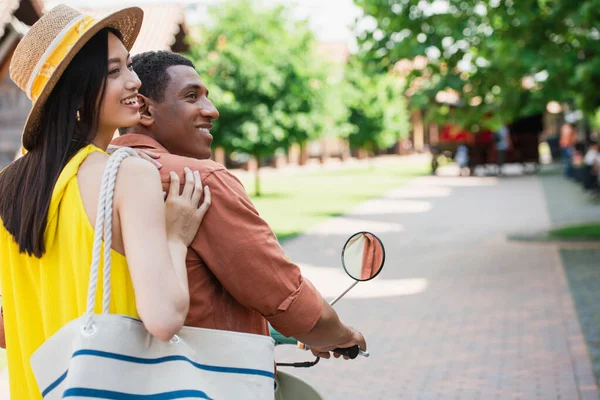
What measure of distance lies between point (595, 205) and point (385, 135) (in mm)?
24609

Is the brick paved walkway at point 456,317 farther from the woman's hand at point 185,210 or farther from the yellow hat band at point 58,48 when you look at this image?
the yellow hat band at point 58,48

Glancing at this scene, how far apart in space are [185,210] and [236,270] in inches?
6.8

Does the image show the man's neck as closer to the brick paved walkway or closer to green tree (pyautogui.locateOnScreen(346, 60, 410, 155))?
the brick paved walkway

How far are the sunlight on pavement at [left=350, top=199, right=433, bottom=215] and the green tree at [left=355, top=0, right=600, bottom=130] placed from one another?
24.8 feet

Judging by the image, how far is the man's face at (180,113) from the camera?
2.15 meters

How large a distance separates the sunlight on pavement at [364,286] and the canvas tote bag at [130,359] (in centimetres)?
784

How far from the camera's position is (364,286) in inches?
430

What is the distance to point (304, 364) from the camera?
2592 millimetres

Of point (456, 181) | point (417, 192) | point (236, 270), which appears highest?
point (236, 270)

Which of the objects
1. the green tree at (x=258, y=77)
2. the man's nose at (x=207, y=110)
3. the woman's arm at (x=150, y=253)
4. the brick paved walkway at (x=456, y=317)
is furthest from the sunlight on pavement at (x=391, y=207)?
the woman's arm at (x=150, y=253)

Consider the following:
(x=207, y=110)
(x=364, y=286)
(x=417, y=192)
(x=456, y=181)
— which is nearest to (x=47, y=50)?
(x=207, y=110)

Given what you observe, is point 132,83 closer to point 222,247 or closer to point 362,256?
point 222,247

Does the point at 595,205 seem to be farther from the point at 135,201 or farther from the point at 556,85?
the point at 135,201

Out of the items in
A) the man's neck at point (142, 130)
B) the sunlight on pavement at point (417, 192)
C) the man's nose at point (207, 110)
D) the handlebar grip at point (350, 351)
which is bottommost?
the sunlight on pavement at point (417, 192)
